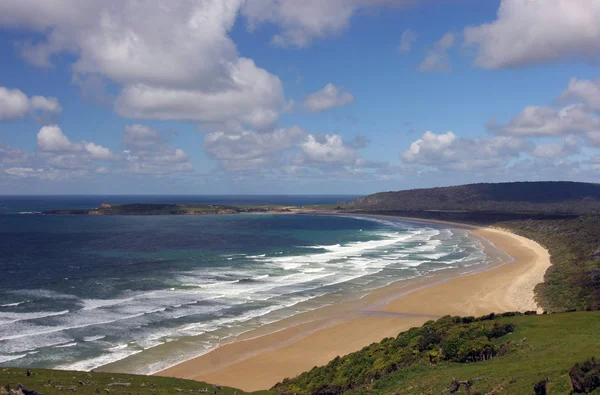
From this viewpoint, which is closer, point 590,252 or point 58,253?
point 590,252

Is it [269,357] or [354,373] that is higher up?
[354,373]

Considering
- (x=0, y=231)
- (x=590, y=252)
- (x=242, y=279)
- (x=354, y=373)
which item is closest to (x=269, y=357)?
(x=354, y=373)

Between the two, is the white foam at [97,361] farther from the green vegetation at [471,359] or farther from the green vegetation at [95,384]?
the green vegetation at [471,359]

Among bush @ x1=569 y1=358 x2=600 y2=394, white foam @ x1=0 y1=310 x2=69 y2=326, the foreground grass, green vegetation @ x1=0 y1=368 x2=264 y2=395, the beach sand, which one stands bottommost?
the beach sand

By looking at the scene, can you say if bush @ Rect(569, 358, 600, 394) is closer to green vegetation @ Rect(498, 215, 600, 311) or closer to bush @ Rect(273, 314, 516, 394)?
bush @ Rect(273, 314, 516, 394)

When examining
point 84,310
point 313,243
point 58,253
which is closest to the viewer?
point 84,310

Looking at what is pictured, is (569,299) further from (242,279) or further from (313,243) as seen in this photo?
(313,243)

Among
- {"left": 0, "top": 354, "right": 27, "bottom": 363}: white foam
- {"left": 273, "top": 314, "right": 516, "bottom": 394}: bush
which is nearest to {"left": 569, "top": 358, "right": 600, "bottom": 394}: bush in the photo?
{"left": 273, "top": 314, "right": 516, "bottom": 394}: bush
